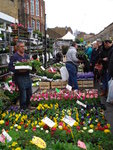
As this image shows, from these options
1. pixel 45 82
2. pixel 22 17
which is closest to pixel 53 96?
pixel 45 82

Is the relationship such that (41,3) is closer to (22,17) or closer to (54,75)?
(22,17)

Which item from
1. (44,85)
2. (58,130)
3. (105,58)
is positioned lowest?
(44,85)

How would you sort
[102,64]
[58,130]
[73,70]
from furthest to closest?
[73,70]
[102,64]
[58,130]

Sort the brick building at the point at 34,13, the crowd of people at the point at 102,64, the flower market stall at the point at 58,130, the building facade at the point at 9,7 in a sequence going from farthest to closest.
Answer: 1. the brick building at the point at 34,13
2. the building facade at the point at 9,7
3. the crowd of people at the point at 102,64
4. the flower market stall at the point at 58,130

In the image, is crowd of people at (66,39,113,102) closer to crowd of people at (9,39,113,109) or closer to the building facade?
crowd of people at (9,39,113,109)

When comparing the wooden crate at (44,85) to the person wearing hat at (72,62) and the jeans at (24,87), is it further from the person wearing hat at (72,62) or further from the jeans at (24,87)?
the jeans at (24,87)

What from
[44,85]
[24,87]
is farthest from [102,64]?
[44,85]

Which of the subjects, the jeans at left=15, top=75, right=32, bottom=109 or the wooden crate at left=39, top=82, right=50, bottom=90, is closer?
the jeans at left=15, top=75, right=32, bottom=109

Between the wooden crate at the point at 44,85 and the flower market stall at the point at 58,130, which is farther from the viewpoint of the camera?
the wooden crate at the point at 44,85

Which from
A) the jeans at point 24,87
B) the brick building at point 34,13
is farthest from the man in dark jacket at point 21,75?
the brick building at point 34,13

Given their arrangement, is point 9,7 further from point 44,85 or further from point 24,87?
point 24,87

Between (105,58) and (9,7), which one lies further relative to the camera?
(9,7)

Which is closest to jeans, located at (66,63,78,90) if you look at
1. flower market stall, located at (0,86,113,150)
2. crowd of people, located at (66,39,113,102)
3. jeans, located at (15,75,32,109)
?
crowd of people, located at (66,39,113,102)

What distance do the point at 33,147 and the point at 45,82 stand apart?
20.7ft
